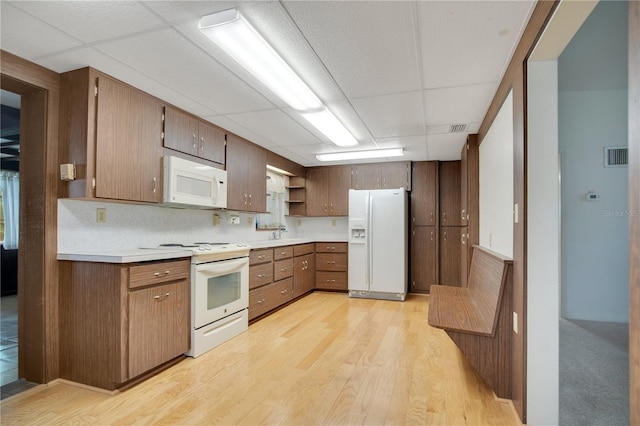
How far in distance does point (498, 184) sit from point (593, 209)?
6.53 ft

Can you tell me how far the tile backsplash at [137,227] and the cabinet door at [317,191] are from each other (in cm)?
134

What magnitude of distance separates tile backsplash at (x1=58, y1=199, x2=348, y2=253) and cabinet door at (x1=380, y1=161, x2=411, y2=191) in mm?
2274

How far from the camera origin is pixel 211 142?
3.54m

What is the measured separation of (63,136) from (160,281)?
4.21 ft

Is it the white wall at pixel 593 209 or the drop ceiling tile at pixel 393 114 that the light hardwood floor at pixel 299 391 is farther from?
the drop ceiling tile at pixel 393 114

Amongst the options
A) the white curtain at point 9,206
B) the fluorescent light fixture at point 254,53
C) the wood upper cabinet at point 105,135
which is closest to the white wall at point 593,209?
the fluorescent light fixture at point 254,53

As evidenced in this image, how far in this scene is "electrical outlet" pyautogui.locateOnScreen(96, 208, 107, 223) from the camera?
271 cm

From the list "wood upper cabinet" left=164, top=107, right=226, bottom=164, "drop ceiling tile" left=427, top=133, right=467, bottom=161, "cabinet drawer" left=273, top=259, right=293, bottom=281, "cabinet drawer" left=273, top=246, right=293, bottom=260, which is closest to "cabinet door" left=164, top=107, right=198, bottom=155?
"wood upper cabinet" left=164, top=107, right=226, bottom=164

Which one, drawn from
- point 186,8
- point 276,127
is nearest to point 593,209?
point 276,127

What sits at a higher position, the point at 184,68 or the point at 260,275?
the point at 184,68

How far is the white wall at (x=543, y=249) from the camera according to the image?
183cm

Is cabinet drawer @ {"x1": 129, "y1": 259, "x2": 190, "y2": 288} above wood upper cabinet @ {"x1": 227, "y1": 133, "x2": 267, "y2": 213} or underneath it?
underneath

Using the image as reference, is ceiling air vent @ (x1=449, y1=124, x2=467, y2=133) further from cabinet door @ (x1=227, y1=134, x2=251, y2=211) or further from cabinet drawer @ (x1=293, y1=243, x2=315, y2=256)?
cabinet drawer @ (x1=293, y1=243, x2=315, y2=256)

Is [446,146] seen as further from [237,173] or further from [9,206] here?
[9,206]
